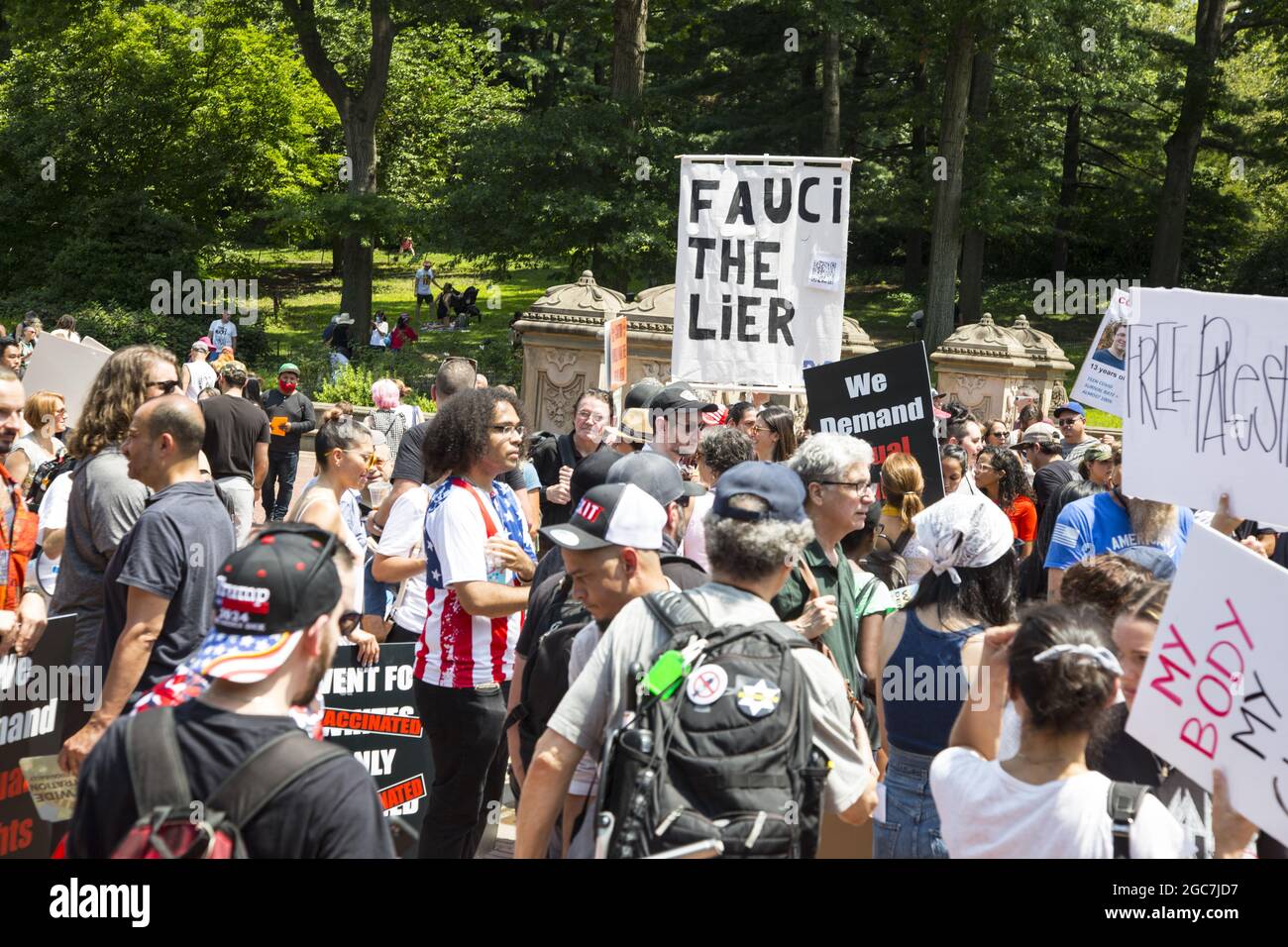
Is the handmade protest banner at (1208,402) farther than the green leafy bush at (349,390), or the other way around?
the green leafy bush at (349,390)

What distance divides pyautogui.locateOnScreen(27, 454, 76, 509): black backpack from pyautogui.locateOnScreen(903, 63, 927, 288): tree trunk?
2104 cm

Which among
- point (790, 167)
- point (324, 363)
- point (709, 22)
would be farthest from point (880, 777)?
point (709, 22)

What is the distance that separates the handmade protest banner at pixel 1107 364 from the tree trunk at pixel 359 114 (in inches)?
770

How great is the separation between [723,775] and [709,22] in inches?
1153

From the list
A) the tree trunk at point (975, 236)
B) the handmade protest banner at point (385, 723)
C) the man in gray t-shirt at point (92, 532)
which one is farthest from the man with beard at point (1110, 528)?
the tree trunk at point (975, 236)

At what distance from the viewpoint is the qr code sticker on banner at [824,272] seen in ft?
25.8

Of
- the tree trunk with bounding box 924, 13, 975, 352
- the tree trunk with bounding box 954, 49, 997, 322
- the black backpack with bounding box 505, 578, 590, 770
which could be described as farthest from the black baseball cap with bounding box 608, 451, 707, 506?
the tree trunk with bounding box 954, 49, 997, 322

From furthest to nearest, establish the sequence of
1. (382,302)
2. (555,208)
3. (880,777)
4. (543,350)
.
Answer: (382,302), (555,208), (543,350), (880,777)

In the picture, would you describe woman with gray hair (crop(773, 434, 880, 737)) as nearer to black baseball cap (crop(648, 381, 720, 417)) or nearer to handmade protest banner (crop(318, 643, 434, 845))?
black baseball cap (crop(648, 381, 720, 417))

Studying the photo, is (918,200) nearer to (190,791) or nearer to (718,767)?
(718,767)

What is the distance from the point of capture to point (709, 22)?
98.5ft

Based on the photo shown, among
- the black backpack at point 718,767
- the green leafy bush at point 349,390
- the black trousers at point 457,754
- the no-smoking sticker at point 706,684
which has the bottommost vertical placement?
the green leafy bush at point 349,390

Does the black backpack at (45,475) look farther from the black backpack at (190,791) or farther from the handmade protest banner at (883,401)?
the black backpack at (190,791)
